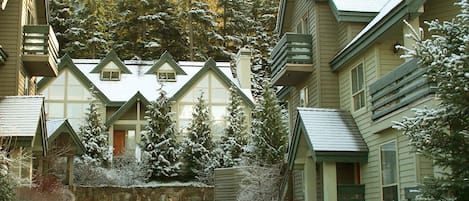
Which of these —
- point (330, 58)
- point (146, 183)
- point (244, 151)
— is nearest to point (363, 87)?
point (330, 58)

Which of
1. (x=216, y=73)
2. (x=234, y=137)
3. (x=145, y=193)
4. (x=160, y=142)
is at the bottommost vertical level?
(x=145, y=193)

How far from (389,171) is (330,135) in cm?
223

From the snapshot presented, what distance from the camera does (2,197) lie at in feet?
49.8

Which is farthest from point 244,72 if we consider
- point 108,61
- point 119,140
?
point 119,140

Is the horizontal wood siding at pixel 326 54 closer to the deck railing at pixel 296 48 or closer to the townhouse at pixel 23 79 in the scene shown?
the deck railing at pixel 296 48

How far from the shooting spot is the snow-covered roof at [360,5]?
64.2 ft

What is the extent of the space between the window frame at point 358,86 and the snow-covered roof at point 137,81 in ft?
62.5

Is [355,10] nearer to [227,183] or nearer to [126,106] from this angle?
[227,183]

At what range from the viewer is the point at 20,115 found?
1947 centimetres

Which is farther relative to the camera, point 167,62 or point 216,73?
point 167,62

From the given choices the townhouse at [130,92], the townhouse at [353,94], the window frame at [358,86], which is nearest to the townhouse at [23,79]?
the townhouse at [353,94]

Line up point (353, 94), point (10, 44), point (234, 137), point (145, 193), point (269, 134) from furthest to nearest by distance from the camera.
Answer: point (234, 137) < point (269, 134) < point (145, 193) < point (10, 44) < point (353, 94)

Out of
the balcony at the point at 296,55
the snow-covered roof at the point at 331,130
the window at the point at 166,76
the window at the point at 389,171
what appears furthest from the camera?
the window at the point at 166,76

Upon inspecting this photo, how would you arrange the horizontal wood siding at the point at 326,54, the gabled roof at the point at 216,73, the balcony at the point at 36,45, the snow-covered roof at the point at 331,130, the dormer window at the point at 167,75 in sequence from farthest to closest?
the dormer window at the point at 167,75, the gabled roof at the point at 216,73, the balcony at the point at 36,45, the horizontal wood siding at the point at 326,54, the snow-covered roof at the point at 331,130
